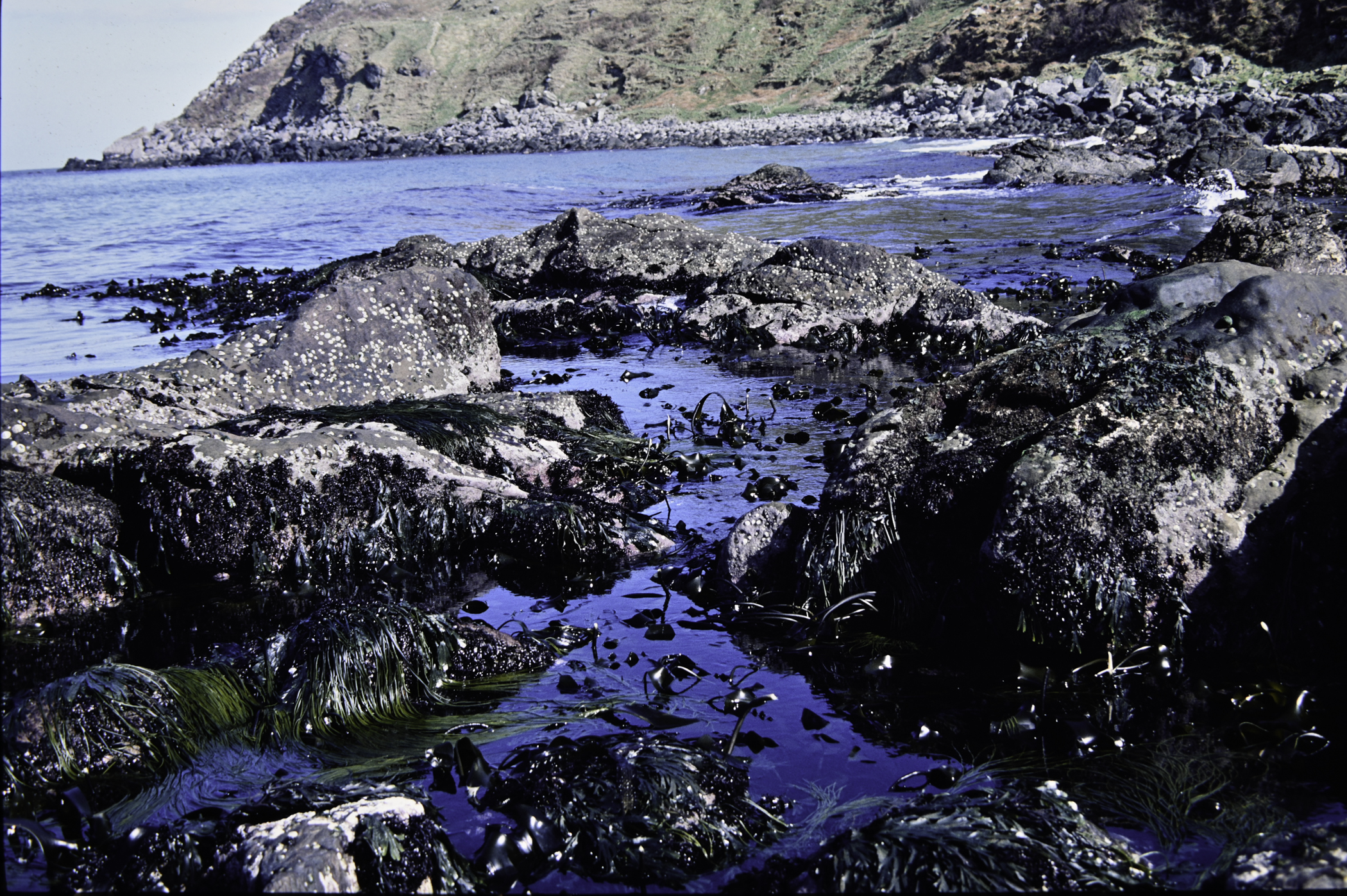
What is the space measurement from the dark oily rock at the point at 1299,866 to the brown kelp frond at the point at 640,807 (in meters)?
1.33

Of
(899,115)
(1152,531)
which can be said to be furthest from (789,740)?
(899,115)

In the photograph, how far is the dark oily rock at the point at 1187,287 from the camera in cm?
532

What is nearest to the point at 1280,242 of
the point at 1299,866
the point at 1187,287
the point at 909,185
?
the point at 1187,287

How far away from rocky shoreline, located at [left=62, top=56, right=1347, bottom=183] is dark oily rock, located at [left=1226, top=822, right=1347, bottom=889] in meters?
28.4

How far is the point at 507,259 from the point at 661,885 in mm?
12679

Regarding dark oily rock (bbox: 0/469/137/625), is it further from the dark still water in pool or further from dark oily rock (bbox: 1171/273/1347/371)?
dark oily rock (bbox: 1171/273/1347/371)

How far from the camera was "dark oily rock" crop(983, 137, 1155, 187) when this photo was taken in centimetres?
2530

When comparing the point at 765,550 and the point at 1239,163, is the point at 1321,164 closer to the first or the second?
the point at 1239,163

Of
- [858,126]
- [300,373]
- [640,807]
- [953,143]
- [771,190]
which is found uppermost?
[858,126]

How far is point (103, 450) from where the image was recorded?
5.40 metres

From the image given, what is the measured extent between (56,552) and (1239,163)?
26.8 meters

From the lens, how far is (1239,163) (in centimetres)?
2292

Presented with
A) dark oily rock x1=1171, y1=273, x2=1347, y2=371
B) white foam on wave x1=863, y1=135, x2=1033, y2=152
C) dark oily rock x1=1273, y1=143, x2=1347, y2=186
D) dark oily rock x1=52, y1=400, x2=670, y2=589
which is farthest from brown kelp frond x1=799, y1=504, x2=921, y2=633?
white foam on wave x1=863, y1=135, x2=1033, y2=152

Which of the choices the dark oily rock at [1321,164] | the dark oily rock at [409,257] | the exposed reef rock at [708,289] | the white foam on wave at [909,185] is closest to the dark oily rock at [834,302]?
the exposed reef rock at [708,289]
